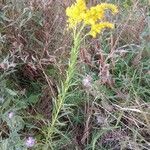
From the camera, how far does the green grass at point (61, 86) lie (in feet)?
6.44

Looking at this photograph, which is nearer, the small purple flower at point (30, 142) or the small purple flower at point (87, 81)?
the small purple flower at point (30, 142)

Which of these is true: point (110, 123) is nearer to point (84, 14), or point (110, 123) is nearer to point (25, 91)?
point (25, 91)

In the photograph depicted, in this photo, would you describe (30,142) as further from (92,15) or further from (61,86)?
(92,15)

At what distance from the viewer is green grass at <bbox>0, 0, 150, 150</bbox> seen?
196 cm

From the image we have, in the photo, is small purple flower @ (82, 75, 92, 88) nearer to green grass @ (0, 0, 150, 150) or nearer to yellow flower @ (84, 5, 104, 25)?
green grass @ (0, 0, 150, 150)

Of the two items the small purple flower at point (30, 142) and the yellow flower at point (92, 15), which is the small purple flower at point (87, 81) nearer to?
the small purple flower at point (30, 142)

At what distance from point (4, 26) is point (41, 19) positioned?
0.21 m

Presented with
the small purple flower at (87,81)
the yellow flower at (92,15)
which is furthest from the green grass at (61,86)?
the yellow flower at (92,15)

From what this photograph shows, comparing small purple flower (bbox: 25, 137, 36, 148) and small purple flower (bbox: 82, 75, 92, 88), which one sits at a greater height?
small purple flower (bbox: 25, 137, 36, 148)

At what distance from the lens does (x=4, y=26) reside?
2.18m

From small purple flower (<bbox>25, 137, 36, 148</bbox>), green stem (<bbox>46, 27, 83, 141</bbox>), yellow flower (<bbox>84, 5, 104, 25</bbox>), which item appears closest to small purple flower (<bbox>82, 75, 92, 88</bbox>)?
green stem (<bbox>46, 27, 83, 141</bbox>)

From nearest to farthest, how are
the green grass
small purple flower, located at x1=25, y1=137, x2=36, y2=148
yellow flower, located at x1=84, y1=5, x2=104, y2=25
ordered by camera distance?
yellow flower, located at x1=84, y1=5, x2=104, y2=25, small purple flower, located at x1=25, y1=137, x2=36, y2=148, the green grass

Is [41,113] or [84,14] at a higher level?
[84,14]

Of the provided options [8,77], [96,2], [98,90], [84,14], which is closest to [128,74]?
[98,90]
